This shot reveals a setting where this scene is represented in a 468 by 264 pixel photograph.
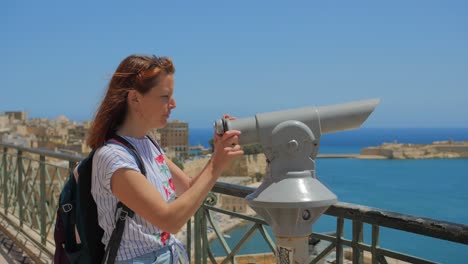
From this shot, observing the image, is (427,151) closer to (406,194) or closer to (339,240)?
(406,194)

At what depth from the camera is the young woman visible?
1.37 metres

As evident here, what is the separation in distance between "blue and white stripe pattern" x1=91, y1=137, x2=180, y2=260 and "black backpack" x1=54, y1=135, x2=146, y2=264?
22 millimetres

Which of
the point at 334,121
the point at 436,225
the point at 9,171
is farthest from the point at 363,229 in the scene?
the point at 9,171

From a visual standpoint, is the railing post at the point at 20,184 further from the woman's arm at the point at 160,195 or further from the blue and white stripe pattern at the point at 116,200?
the woman's arm at the point at 160,195

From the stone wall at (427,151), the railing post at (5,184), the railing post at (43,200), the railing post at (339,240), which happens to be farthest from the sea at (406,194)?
the railing post at (339,240)

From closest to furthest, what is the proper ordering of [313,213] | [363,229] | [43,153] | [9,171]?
[313,213] → [363,229] → [43,153] → [9,171]

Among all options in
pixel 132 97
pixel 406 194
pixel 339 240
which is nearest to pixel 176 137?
pixel 406 194

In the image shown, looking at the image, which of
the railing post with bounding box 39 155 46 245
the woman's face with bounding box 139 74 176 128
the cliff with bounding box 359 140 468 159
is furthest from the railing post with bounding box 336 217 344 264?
the cliff with bounding box 359 140 468 159

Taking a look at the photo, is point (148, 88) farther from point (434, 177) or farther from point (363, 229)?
point (434, 177)

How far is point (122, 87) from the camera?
152cm

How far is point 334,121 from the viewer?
1.38 metres

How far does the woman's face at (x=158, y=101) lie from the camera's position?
149 cm

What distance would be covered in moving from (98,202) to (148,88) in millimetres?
390

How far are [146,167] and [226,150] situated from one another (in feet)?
0.93
